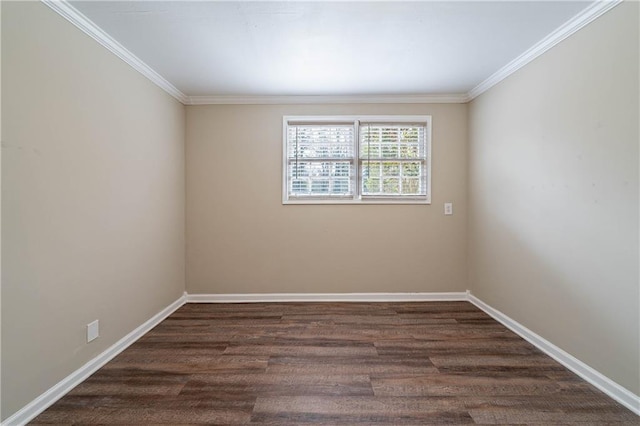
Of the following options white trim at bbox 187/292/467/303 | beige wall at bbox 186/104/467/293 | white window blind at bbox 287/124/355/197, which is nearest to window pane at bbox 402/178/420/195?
beige wall at bbox 186/104/467/293

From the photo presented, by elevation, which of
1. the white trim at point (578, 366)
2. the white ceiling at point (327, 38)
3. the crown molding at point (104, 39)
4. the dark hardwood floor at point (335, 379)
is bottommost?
the dark hardwood floor at point (335, 379)

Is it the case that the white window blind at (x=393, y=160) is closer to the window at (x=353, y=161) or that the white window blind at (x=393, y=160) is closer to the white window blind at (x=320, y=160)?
the window at (x=353, y=161)

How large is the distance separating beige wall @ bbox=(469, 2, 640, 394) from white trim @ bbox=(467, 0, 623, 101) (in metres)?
0.05

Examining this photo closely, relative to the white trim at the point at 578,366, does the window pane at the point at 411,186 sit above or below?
above

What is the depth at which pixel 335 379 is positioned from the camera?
202 centimetres

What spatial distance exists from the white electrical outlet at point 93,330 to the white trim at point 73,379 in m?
0.16

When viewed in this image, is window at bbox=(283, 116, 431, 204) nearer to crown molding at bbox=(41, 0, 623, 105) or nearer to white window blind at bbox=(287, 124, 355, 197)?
white window blind at bbox=(287, 124, 355, 197)

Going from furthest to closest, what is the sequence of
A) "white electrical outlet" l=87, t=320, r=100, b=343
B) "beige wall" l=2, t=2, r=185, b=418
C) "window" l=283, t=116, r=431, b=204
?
"window" l=283, t=116, r=431, b=204 → "white electrical outlet" l=87, t=320, r=100, b=343 → "beige wall" l=2, t=2, r=185, b=418

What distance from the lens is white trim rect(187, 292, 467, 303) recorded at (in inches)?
141

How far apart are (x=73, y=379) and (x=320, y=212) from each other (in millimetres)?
2536

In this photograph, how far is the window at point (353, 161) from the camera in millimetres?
3600

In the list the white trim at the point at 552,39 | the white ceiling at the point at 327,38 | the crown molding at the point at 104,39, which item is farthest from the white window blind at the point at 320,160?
the white trim at the point at 552,39

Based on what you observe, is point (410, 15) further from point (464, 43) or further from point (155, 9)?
point (155, 9)

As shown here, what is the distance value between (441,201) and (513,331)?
4.95ft
